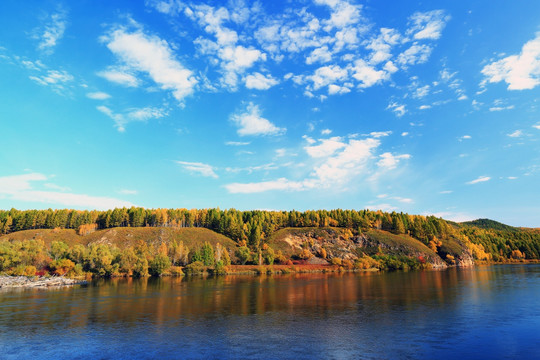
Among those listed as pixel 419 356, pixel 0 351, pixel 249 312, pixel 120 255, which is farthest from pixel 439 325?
pixel 120 255

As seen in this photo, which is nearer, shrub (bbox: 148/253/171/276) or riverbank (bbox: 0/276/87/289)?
riverbank (bbox: 0/276/87/289)

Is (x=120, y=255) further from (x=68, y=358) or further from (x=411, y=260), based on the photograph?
(x=411, y=260)

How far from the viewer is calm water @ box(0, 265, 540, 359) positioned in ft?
110

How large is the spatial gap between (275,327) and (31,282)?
102350 millimetres

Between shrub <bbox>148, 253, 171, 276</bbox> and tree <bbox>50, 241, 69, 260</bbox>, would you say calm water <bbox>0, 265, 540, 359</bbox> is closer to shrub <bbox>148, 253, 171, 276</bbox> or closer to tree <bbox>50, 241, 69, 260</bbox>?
tree <bbox>50, 241, 69, 260</bbox>

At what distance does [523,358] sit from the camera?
3183cm

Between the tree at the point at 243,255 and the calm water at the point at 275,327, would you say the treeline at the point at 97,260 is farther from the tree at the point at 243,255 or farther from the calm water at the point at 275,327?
the calm water at the point at 275,327

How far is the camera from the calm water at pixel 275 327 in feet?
110

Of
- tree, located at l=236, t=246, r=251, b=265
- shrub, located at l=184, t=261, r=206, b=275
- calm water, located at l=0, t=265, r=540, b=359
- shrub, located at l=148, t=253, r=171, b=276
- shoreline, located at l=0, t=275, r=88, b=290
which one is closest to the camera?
calm water, located at l=0, t=265, r=540, b=359

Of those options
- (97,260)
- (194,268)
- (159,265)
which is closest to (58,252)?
(97,260)

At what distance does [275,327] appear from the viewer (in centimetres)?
4419

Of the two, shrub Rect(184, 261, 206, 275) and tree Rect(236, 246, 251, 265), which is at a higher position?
tree Rect(236, 246, 251, 265)

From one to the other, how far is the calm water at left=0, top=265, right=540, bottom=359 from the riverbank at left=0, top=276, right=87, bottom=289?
119ft

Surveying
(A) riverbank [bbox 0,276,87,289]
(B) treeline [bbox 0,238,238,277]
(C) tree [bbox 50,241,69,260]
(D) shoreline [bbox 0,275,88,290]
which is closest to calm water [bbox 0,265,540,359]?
(D) shoreline [bbox 0,275,88,290]
